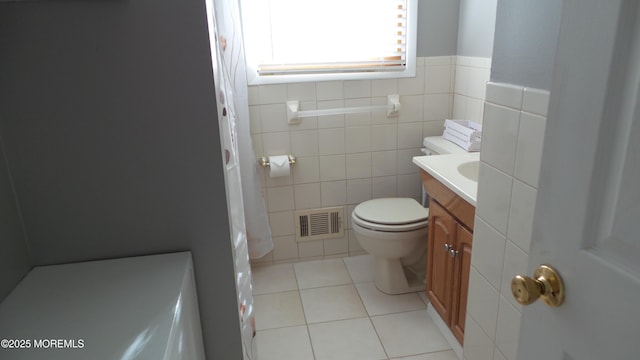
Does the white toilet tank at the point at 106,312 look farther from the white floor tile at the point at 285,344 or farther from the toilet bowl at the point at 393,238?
the toilet bowl at the point at 393,238

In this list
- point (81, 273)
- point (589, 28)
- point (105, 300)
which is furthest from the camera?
point (81, 273)

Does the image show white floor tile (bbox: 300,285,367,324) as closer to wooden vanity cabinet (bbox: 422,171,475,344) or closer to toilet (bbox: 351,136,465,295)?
toilet (bbox: 351,136,465,295)

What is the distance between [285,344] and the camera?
2.09 metres

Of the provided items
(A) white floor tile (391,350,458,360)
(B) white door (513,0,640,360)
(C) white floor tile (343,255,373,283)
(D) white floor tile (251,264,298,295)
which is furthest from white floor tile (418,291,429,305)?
(B) white door (513,0,640,360)

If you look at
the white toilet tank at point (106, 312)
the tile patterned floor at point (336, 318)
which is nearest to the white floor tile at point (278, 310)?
the tile patterned floor at point (336, 318)

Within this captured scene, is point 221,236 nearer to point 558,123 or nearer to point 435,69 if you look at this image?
point 558,123

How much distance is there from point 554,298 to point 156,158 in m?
0.87

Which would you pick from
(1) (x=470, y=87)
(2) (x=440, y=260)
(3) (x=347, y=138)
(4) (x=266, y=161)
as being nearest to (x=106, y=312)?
(2) (x=440, y=260)

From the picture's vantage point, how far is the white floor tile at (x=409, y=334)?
203 cm

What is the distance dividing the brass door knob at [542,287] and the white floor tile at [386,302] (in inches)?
63.7

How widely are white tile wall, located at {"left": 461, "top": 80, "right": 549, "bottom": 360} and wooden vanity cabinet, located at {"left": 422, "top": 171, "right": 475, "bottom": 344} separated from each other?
19 cm

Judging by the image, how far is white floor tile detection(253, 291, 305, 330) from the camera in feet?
7.39

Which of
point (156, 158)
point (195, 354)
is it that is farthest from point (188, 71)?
point (195, 354)

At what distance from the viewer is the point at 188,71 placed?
100cm
